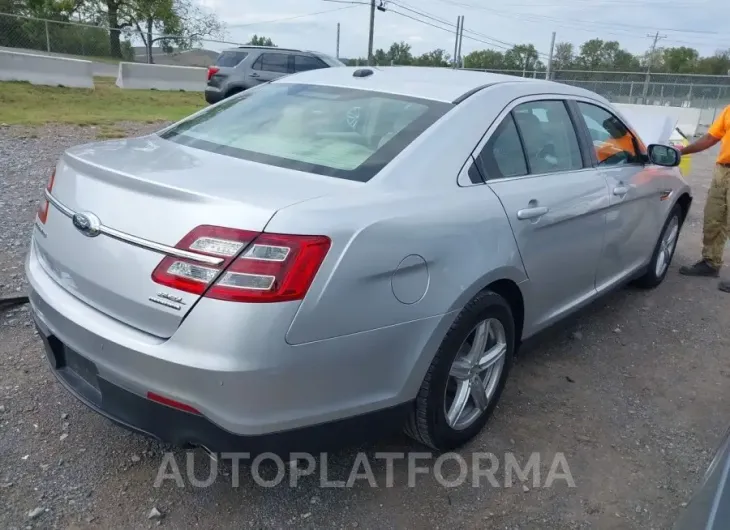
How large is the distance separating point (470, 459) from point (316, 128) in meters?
1.64

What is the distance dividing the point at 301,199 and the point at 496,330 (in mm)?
1270

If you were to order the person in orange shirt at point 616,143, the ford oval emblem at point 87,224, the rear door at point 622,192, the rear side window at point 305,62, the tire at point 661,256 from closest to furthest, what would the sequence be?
the ford oval emblem at point 87,224 → the rear door at point 622,192 → the person in orange shirt at point 616,143 → the tire at point 661,256 → the rear side window at point 305,62

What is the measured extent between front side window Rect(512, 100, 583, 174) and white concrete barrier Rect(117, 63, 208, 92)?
17821mm

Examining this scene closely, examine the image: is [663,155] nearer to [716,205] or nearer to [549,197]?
Answer: [716,205]

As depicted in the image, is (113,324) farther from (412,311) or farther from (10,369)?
(10,369)

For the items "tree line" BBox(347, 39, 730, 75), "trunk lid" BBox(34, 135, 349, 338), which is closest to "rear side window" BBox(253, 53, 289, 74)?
"trunk lid" BBox(34, 135, 349, 338)

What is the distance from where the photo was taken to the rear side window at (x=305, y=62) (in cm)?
1612

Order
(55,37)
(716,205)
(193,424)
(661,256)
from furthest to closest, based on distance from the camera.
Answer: (55,37) < (716,205) < (661,256) < (193,424)

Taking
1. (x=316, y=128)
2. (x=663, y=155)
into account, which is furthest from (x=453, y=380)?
(x=663, y=155)

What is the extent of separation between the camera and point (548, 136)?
3.44 metres

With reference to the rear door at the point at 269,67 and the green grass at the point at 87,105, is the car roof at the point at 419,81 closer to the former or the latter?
the green grass at the point at 87,105

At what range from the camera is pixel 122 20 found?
3666cm

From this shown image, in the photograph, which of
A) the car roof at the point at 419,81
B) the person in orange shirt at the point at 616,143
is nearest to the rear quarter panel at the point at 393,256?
the car roof at the point at 419,81

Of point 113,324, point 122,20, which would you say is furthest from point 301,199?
point 122,20
